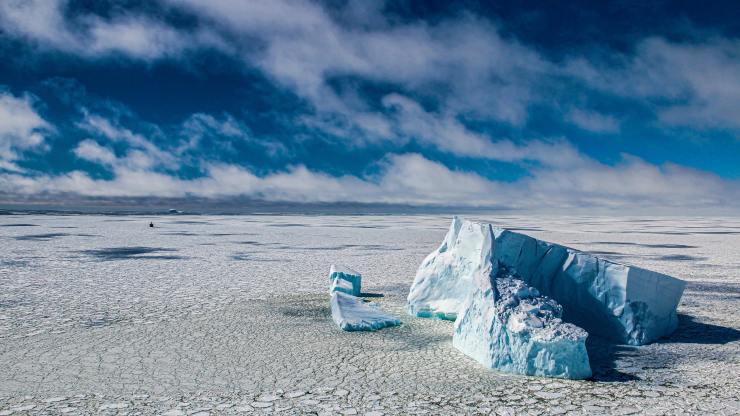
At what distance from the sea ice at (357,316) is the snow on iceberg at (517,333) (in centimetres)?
104

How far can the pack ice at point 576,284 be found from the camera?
530 cm

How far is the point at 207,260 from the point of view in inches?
487

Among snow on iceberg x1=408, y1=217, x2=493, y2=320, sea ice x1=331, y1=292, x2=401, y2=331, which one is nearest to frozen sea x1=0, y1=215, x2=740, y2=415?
sea ice x1=331, y1=292, x2=401, y2=331

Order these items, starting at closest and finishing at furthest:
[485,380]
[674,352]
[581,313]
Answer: [485,380], [674,352], [581,313]

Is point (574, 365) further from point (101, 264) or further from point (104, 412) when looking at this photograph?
point (101, 264)

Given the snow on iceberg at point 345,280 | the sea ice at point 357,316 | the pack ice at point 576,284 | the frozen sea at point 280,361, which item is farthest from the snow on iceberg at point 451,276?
the snow on iceberg at point 345,280

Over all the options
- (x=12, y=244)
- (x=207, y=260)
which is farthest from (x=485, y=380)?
(x=12, y=244)

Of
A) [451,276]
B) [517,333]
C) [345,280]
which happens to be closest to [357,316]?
[451,276]

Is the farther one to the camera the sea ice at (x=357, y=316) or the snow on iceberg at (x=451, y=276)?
the snow on iceberg at (x=451, y=276)

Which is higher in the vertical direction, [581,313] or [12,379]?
[581,313]

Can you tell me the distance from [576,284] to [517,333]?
1.82m

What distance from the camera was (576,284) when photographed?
5656 mm

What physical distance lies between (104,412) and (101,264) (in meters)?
9.00

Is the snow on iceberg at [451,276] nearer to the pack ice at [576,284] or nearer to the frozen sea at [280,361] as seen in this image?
the pack ice at [576,284]
